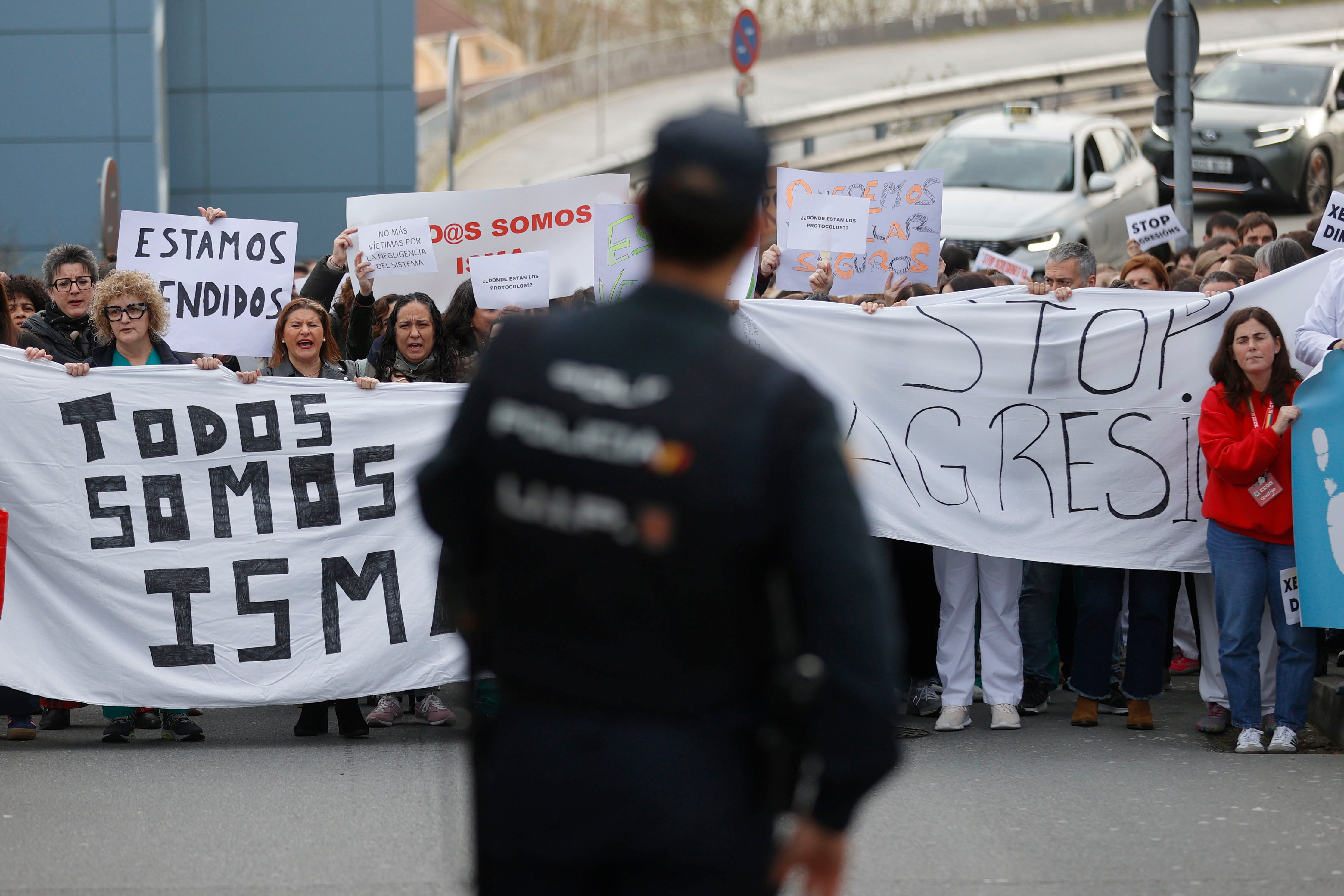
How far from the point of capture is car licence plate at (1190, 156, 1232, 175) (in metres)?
21.6

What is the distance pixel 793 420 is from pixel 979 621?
597 centimetres

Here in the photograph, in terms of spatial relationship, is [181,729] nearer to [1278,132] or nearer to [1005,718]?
[1005,718]

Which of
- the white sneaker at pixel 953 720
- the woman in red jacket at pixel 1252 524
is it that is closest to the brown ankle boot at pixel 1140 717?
the woman in red jacket at pixel 1252 524

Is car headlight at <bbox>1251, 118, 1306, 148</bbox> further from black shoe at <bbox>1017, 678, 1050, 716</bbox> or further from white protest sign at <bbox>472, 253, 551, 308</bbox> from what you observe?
white protest sign at <bbox>472, 253, 551, 308</bbox>

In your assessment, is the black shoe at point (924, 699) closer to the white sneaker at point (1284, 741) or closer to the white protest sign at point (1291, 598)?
the white sneaker at point (1284, 741)

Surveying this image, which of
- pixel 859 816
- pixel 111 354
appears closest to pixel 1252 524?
pixel 859 816

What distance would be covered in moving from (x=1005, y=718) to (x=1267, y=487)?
1.53 meters

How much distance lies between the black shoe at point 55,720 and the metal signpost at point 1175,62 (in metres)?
7.95

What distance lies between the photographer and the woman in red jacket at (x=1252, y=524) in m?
7.16

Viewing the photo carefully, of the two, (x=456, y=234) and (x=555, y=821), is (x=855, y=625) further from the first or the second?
(x=456, y=234)

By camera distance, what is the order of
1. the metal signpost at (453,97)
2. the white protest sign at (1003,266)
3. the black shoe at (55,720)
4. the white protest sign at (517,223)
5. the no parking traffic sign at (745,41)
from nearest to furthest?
1. the black shoe at (55,720)
2. the white protest sign at (517,223)
3. the white protest sign at (1003,266)
4. the metal signpost at (453,97)
5. the no parking traffic sign at (745,41)

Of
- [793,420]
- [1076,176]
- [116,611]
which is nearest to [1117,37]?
[1076,176]

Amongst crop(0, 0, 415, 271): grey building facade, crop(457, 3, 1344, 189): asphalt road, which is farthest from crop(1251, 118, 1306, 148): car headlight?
crop(457, 3, 1344, 189): asphalt road

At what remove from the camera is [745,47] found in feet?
63.5
